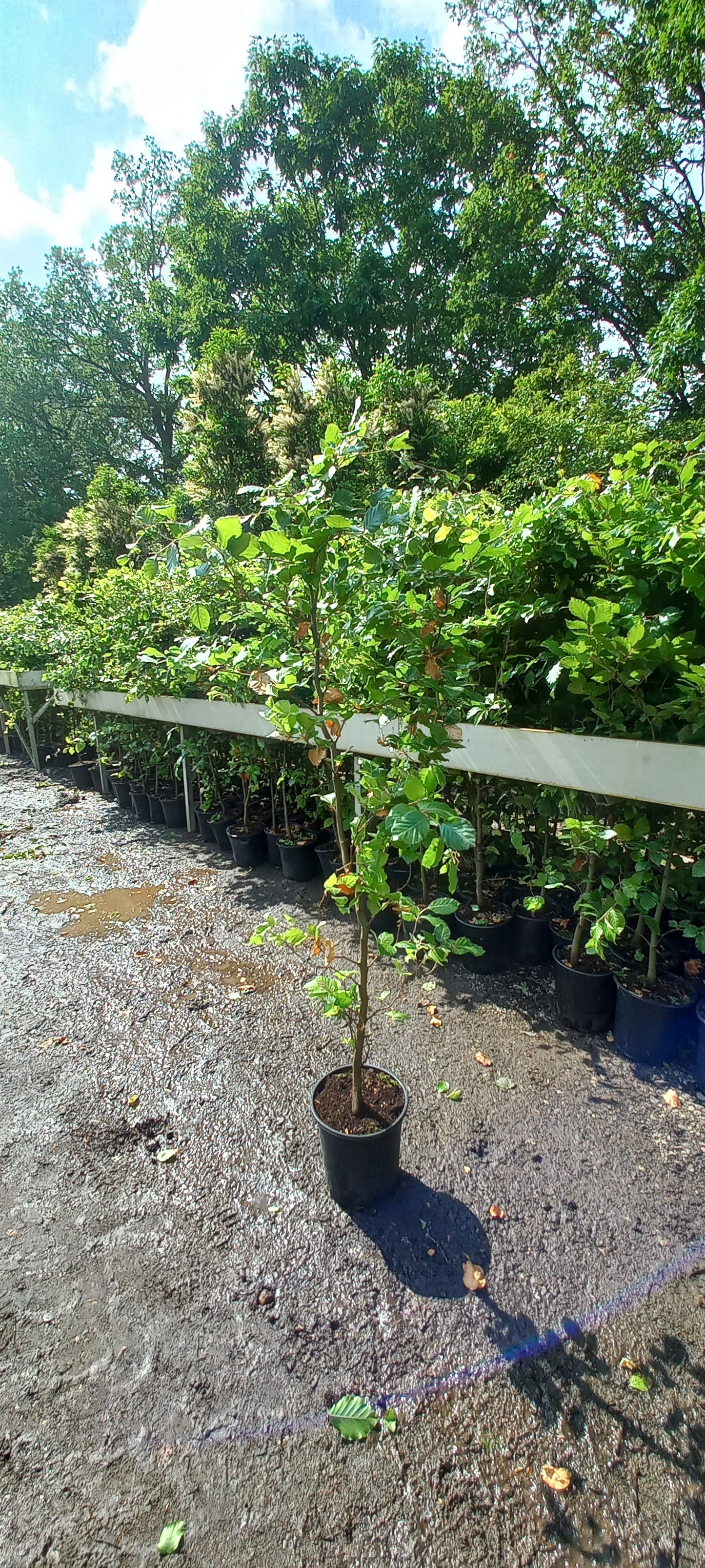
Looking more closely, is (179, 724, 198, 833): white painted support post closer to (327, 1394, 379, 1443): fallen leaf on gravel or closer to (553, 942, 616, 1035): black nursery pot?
(553, 942, 616, 1035): black nursery pot

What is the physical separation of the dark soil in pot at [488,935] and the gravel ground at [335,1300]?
19 cm

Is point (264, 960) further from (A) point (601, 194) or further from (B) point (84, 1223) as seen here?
(A) point (601, 194)

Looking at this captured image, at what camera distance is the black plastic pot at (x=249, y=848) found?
183 inches

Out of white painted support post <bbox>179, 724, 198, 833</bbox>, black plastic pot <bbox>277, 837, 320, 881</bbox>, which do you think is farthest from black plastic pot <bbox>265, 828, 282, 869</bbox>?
white painted support post <bbox>179, 724, 198, 833</bbox>

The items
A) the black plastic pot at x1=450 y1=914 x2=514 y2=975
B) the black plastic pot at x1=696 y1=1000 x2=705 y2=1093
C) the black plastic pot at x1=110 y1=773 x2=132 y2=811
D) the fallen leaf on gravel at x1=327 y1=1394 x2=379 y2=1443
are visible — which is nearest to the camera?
the fallen leaf on gravel at x1=327 y1=1394 x2=379 y2=1443

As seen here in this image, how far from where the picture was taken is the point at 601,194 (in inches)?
560

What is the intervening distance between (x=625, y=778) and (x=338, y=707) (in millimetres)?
1133

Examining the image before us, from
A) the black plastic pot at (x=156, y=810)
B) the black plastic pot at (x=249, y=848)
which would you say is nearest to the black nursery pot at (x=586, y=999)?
the black plastic pot at (x=249, y=848)

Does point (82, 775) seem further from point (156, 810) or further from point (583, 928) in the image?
point (583, 928)

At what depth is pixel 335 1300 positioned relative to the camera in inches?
65.7

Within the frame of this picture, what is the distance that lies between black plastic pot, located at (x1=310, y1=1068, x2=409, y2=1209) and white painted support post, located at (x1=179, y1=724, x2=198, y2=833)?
363 centimetres

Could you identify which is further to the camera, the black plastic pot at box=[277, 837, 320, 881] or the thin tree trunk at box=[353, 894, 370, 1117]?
the black plastic pot at box=[277, 837, 320, 881]

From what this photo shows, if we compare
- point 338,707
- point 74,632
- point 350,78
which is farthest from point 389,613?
point 350,78

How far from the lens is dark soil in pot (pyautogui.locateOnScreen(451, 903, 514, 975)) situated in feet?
10.1
